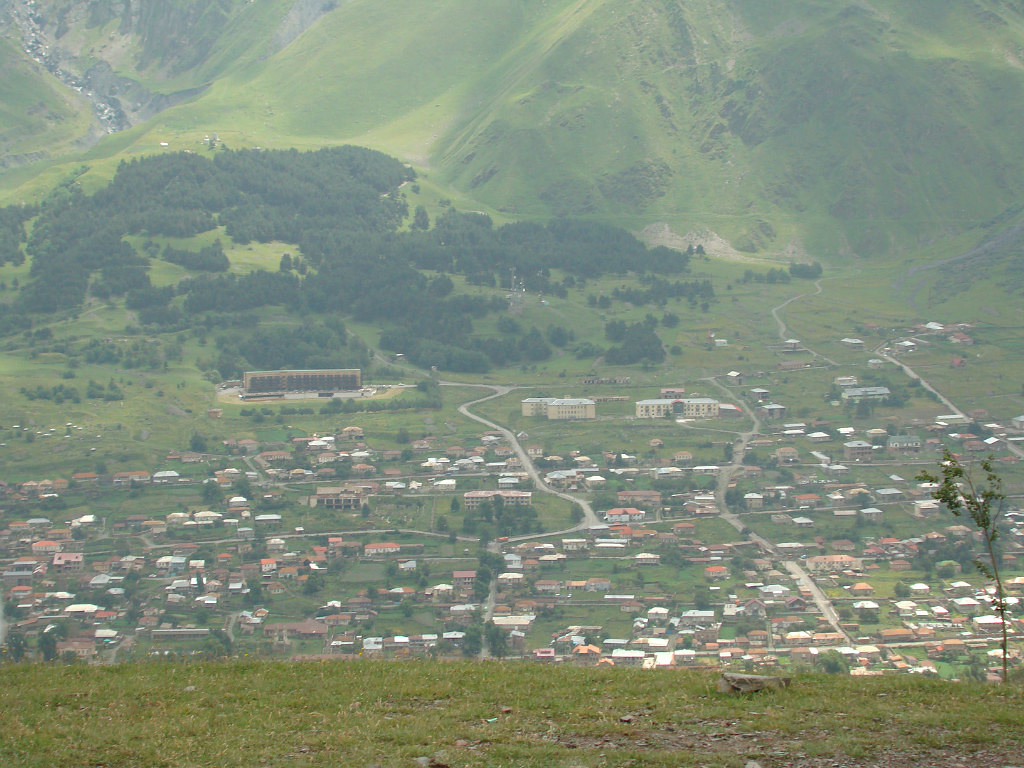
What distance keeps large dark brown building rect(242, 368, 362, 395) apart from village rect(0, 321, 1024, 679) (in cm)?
964

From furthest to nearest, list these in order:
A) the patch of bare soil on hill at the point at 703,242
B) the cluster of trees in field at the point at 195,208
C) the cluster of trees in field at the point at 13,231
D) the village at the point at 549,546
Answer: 1. the patch of bare soil on hill at the point at 703,242
2. the cluster of trees in field at the point at 13,231
3. the cluster of trees in field at the point at 195,208
4. the village at the point at 549,546

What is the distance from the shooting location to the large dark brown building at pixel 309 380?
99.0m

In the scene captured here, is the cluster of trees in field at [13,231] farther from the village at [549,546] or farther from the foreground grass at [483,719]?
the foreground grass at [483,719]

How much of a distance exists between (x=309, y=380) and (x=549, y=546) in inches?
1678

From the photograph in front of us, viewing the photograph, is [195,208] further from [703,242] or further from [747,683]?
[747,683]

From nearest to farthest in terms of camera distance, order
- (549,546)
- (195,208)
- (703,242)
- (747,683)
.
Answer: (747,683) < (549,546) < (195,208) < (703,242)

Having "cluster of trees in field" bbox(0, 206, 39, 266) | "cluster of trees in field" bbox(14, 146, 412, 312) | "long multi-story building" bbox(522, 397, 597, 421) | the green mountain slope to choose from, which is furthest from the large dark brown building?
the green mountain slope

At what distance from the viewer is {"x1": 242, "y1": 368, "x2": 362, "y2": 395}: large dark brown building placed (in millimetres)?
99000

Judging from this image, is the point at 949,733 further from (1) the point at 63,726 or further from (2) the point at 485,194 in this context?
(2) the point at 485,194

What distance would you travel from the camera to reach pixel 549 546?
6359cm

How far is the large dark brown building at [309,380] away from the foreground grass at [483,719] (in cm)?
7992

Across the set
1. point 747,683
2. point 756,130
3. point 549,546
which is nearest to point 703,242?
point 756,130

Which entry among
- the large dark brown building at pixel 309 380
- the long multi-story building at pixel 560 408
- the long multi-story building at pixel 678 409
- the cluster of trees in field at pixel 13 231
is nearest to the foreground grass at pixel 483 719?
the long multi-story building at pixel 560 408

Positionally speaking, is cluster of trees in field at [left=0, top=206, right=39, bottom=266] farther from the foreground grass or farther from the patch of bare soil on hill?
the foreground grass
